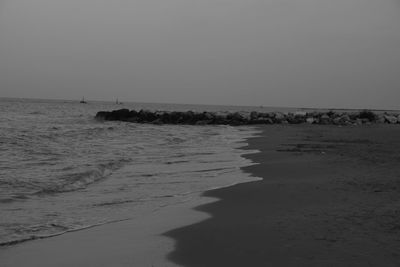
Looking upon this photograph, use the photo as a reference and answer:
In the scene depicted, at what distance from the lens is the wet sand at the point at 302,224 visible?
3.89 meters

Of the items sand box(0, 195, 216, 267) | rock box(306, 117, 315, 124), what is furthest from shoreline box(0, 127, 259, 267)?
rock box(306, 117, 315, 124)

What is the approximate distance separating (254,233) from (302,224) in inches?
24.1

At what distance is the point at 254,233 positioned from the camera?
4.70 meters

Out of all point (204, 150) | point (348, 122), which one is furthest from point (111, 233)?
point (348, 122)

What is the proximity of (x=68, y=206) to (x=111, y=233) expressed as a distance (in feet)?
5.81

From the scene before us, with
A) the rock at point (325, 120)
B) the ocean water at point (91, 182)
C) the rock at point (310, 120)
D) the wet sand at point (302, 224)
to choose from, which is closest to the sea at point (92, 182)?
the ocean water at point (91, 182)

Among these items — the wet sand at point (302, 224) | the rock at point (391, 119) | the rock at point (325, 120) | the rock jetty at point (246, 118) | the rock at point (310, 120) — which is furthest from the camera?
the rock at point (310, 120)

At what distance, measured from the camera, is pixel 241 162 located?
1163cm

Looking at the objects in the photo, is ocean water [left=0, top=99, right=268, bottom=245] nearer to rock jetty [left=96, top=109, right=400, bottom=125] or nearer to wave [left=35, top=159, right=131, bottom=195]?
wave [left=35, top=159, right=131, bottom=195]

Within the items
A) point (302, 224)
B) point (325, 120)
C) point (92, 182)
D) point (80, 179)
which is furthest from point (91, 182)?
point (325, 120)

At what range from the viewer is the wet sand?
3887 millimetres

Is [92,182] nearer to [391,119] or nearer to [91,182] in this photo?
[91,182]

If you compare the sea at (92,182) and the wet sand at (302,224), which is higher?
the wet sand at (302,224)

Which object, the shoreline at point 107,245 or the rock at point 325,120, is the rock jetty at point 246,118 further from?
the shoreline at point 107,245
